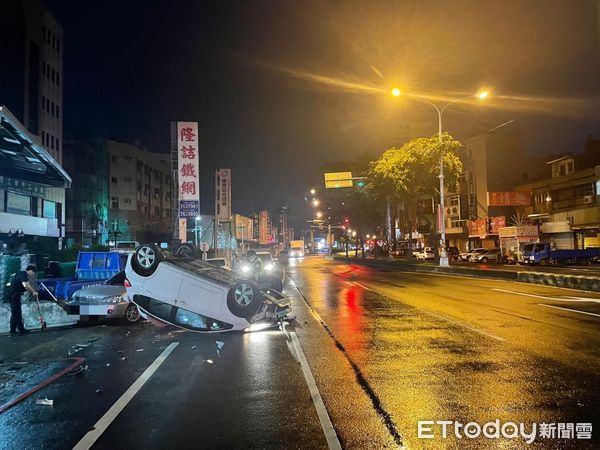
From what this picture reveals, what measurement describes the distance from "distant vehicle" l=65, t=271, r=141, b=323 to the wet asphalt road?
48cm

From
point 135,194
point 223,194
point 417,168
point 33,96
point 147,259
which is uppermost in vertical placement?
point 33,96

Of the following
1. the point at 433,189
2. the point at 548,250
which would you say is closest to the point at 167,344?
the point at 433,189

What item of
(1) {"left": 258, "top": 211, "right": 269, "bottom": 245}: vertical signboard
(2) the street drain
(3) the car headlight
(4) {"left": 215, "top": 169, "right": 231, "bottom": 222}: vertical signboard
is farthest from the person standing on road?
(1) {"left": 258, "top": 211, "right": 269, "bottom": 245}: vertical signboard

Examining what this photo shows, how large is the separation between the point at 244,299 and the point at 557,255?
132ft

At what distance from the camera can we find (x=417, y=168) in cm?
3991

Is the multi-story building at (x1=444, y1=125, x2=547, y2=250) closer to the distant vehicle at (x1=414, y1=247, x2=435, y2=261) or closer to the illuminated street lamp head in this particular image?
the distant vehicle at (x1=414, y1=247, x2=435, y2=261)

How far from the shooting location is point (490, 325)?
36.9 ft

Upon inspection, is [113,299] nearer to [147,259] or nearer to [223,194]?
[147,259]

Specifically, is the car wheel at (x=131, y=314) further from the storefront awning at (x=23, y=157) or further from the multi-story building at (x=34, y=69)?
the multi-story building at (x=34, y=69)

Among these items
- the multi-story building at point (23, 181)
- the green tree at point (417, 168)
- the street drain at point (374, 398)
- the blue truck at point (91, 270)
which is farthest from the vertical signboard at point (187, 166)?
the street drain at point (374, 398)

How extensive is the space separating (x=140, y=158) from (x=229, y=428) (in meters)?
80.3

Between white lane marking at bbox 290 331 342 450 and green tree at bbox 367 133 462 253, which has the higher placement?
green tree at bbox 367 133 462 253

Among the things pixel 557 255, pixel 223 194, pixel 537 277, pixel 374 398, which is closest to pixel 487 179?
pixel 557 255

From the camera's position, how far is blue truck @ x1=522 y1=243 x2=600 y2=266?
4225cm
